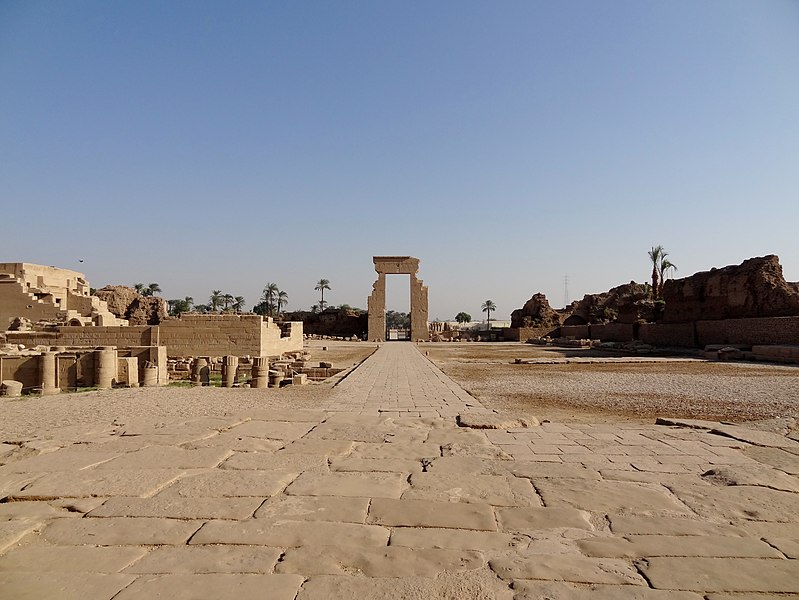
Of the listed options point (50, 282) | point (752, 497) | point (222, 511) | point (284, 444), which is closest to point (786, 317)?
point (752, 497)

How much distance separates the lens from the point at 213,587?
2.14 m

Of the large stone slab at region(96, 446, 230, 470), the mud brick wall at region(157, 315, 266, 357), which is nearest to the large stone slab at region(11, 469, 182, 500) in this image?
the large stone slab at region(96, 446, 230, 470)

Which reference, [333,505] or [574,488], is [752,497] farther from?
[333,505]

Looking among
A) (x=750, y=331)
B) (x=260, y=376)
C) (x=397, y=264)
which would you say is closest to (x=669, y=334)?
(x=750, y=331)

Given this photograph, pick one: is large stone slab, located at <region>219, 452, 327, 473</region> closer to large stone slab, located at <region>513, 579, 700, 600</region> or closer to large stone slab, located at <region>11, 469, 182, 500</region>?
large stone slab, located at <region>11, 469, 182, 500</region>

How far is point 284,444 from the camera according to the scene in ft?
15.4

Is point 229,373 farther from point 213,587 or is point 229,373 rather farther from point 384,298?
point 384,298

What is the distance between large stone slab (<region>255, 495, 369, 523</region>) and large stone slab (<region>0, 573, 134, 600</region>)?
2.76ft

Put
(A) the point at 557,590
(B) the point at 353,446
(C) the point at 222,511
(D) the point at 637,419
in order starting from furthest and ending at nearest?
(D) the point at 637,419 → (B) the point at 353,446 → (C) the point at 222,511 → (A) the point at 557,590

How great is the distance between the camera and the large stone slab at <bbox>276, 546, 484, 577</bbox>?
89.7 inches

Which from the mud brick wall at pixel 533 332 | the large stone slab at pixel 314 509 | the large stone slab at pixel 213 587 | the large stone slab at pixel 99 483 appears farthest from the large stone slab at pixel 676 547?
the mud brick wall at pixel 533 332

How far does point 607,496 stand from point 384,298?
3695cm

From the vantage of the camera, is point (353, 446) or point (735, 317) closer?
point (353, 446)

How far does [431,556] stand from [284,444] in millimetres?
2580
